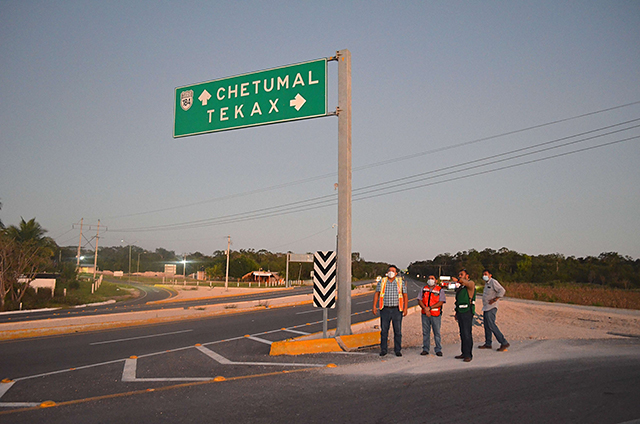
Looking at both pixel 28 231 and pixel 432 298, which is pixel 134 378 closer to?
pixel 432 298

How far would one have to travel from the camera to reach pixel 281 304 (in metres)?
32.6

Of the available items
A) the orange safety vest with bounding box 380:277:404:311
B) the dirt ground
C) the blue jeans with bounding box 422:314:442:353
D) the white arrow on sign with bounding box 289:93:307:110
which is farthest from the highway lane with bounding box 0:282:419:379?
the white arrow on sign with bounding box 289:93:307:110

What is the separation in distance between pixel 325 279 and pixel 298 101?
4.69 metres

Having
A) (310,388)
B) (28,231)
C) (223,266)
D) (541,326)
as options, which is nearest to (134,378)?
(310,388)

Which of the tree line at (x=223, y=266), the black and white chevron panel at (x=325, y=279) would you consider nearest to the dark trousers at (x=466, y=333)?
the black and white chevron panel at (x=325, y=279)

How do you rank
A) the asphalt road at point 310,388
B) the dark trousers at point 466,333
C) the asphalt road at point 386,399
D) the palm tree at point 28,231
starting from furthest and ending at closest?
the palm tree at point 28,231
the dark trousers at point 466,333
the asphalt road at point 310,388
the asphalt road at point 386,399

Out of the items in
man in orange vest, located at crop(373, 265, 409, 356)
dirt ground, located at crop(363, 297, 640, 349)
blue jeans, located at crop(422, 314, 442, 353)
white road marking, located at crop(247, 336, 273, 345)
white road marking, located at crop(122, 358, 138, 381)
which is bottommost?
dirt ground, located at crop(363, 297, 640, 349)

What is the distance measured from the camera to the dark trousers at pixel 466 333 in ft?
28.7

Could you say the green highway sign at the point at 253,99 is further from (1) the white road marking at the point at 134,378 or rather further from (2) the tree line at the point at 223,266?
(2) the tree line at the point at 223,266

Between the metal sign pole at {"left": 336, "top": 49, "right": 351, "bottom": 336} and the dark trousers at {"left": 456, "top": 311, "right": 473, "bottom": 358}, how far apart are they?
292 centimetres

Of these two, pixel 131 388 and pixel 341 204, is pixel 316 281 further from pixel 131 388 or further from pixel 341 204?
pixel 131 388

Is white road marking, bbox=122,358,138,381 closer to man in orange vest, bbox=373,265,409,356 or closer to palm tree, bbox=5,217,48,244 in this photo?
man in orange vest, bbox=373,265,409,356

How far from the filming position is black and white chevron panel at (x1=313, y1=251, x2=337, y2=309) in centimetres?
1117

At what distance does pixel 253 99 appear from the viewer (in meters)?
12.4
